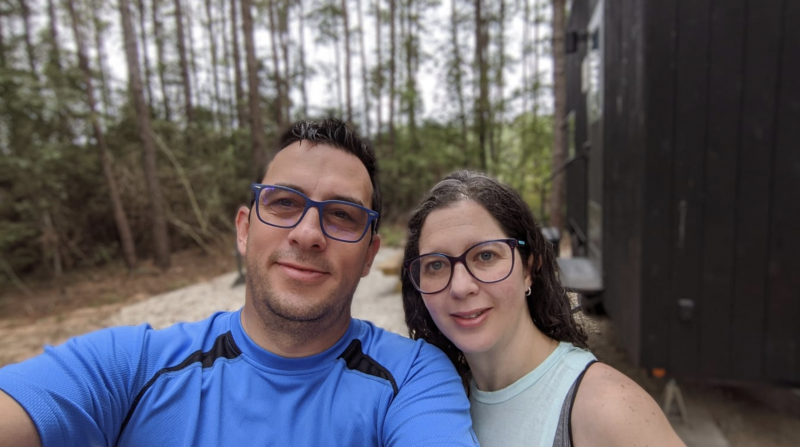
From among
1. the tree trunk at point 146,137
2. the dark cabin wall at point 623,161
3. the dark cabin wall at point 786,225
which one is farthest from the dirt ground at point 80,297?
the dark cabin wall at point 786,225

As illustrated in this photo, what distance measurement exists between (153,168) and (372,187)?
9.88 meters

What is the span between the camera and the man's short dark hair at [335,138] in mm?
1537

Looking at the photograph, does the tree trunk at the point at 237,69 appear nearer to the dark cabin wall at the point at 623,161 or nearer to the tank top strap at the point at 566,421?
the dark cabin wall at the point at 623,161

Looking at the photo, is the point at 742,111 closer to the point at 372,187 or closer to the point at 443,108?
the point at 372,187

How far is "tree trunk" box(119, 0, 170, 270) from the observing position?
880cm

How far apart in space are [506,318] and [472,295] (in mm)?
132

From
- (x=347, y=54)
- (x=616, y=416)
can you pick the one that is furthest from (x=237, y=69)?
(x=616, y=416)

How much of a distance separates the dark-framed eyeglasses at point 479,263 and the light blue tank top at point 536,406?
0.31m

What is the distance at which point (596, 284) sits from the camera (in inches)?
161

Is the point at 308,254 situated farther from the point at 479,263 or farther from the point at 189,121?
the point at 189,121

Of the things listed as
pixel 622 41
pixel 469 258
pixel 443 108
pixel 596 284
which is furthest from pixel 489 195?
pixel 443 108

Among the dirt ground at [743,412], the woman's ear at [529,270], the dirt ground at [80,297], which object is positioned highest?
the woman's ear at [529,270]

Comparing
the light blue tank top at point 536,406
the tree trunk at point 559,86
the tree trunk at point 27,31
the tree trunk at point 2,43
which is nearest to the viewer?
the light blue tank top at point 536,406

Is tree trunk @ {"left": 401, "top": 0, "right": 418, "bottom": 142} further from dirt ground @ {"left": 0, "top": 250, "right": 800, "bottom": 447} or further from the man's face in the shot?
the man's face
